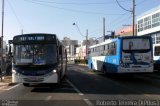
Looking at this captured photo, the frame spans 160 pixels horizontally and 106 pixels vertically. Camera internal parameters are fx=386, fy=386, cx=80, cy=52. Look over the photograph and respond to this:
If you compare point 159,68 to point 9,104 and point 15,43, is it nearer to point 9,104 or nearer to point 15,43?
point 15,43

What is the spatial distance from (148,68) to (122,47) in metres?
2.31

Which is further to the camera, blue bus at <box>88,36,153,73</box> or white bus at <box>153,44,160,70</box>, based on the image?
white bus at <box>153,44,160,70</box>

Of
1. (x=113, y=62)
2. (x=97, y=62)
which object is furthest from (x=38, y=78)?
(x=97, y=62)

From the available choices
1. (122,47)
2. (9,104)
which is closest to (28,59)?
(9,104)

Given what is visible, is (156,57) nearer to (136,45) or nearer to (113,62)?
(113,62)

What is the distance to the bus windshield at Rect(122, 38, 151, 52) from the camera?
26.9 meters

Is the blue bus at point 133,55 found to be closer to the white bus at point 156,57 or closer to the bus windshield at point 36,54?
the bus windshield at point 36,54

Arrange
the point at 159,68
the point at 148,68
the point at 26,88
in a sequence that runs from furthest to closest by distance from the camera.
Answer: the point at 159,68, the point at 148,68, the point at 26,88

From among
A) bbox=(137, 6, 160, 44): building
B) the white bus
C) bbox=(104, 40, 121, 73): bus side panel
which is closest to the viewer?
bbox=(104, 40, 121, 73): bus side panel

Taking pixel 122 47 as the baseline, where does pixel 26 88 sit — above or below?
below

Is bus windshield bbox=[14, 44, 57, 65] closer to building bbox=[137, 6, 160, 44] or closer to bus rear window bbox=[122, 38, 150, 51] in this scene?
bus rear window bbox=[122, 38, 150, 51]

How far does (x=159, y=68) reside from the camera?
125 feet

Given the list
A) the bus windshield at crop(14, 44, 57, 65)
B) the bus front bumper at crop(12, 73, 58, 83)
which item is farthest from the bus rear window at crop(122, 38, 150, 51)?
the bus front bumper at crop(12, 73, 58, 83)

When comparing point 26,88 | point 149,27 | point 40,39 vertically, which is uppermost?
point 149,27
